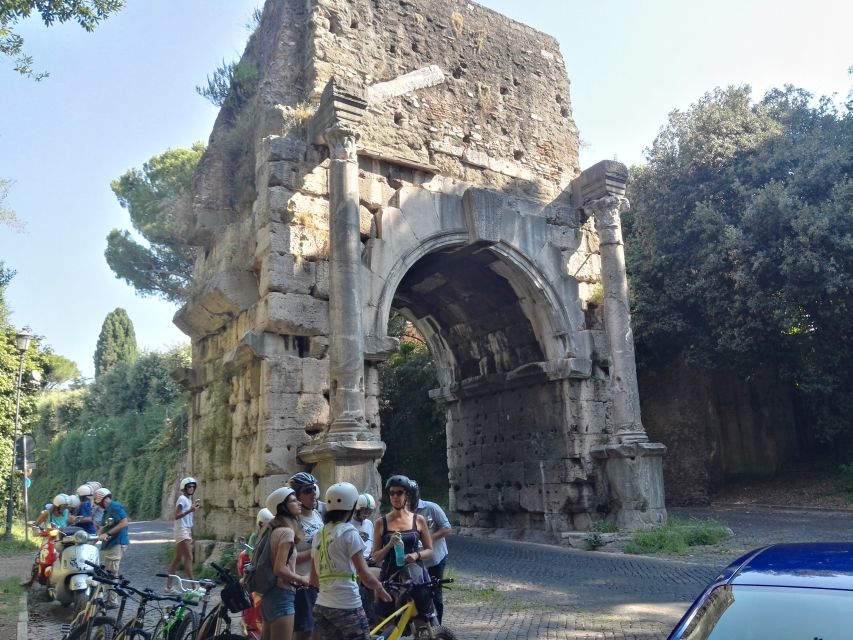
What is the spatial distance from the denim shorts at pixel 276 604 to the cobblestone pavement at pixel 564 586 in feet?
7.12

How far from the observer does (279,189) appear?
31.4 ft

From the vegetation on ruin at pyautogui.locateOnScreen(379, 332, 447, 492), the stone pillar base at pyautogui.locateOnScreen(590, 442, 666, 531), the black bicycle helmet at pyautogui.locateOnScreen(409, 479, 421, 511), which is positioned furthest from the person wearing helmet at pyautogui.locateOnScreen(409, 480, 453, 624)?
the vegetation on ruin at pyautogui.locateOnScreen(379, 332, 447, 492)

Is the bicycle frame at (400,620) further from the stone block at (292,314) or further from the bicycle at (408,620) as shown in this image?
the stone block at (292,314)

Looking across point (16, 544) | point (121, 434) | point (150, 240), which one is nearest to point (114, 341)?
point (121, 434)

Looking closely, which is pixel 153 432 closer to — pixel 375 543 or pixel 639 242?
pixel 639 242

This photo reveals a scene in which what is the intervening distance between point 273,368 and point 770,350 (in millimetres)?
11921

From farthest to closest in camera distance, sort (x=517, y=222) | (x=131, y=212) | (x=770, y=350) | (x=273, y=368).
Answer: (x=131, y=212), (x=770, y=350), (x=517, y=222), (x=273, y=368)

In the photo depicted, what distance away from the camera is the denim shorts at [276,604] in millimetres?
3965

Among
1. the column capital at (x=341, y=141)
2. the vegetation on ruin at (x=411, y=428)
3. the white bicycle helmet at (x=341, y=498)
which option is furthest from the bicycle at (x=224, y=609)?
the vegetation on ruin at (x=411, y=428)

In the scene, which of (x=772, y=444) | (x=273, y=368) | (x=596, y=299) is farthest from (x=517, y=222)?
(x=772, y=444)

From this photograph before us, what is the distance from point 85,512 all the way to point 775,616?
756cm

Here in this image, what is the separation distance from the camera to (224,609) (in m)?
4.19

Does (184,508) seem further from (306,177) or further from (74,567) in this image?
(306,177)

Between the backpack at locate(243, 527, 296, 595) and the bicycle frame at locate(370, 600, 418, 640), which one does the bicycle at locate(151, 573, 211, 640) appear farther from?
the bicycle frame at locate(370, 600, 418, 640)
